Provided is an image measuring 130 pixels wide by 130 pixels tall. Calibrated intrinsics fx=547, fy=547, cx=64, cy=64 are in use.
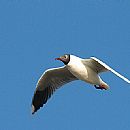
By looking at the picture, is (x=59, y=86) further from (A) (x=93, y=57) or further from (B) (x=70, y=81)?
(A) (x=93, y=57)

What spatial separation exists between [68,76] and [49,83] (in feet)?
1.52

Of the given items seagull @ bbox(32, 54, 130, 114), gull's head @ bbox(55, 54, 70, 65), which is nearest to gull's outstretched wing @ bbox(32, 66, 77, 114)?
seagull @ bbox(32, 54, 130, 114)

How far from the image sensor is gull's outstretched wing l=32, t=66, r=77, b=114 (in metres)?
11.2

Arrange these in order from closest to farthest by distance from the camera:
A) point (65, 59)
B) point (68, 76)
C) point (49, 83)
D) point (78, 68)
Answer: point (78, 68) < point (65, 59) < point (68, 76) < point (49, 83)

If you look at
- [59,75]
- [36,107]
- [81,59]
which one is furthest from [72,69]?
[36,107]

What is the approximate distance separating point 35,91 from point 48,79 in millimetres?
435

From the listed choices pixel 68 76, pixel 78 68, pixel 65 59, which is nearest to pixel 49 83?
pixel 68 76

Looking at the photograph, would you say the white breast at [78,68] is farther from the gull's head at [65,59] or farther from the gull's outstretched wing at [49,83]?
the gull's outstretched wing at [49,83]

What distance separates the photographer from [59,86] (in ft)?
37.9

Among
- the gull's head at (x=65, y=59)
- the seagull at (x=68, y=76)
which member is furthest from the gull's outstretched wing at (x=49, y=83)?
the gull's head at (x=65, y=59)

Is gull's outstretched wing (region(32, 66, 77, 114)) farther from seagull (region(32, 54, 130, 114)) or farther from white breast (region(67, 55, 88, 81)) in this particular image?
white breast (region(67, 55, 88, 81))

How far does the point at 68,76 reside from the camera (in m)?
11.3

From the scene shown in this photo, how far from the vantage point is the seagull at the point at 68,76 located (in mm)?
9914

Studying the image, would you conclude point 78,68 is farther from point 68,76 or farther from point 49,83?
point 49,83
